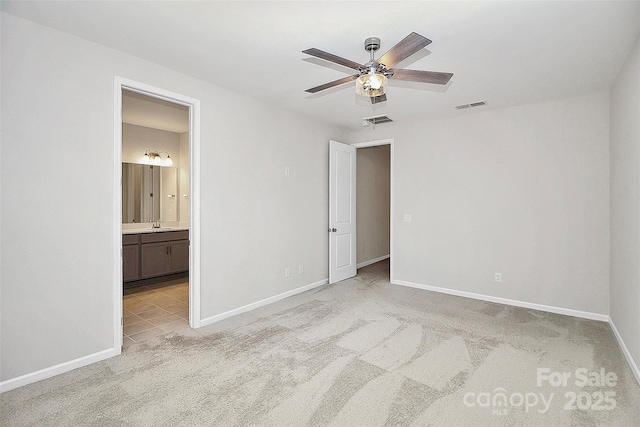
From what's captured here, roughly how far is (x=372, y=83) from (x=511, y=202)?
2950 mm

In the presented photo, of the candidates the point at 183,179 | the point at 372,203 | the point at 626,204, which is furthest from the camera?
the point at 372,203

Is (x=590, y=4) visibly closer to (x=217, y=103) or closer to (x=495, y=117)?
(x=495, y=117)

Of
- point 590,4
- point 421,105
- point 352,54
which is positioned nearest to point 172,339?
point 352,54

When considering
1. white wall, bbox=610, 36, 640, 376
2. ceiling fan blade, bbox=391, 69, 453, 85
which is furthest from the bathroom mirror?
white wall, bbox=610, 36, 640, 376

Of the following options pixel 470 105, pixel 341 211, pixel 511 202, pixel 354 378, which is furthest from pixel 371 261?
pixel 354 378

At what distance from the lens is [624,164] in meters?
2.88

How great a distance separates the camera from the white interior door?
5.15 meters

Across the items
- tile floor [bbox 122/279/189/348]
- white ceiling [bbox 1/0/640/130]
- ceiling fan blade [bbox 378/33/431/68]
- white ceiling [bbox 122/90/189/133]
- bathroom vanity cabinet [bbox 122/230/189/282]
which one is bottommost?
tile floor [bbox 122/279/189/348]

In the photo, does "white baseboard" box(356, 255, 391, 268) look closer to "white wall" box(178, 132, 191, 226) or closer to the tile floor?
the tile floor

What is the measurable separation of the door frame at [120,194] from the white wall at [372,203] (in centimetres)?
373

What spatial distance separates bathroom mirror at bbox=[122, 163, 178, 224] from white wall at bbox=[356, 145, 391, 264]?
3575 millimetres

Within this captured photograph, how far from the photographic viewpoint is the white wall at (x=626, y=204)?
249 centimetres

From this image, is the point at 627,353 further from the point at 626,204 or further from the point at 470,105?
the point at 470,105

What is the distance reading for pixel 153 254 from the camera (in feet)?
17.1
